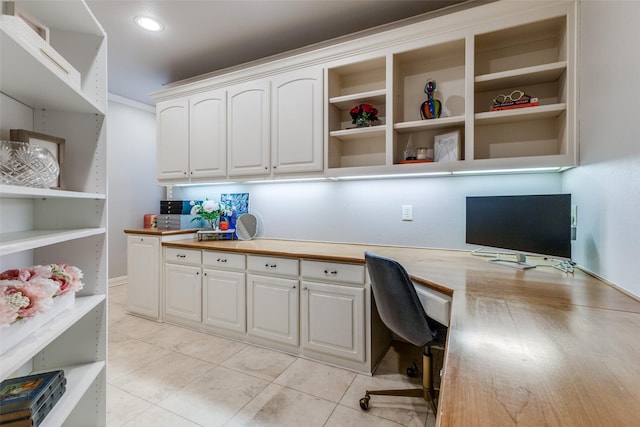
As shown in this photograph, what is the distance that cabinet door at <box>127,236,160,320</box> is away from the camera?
2799 mm

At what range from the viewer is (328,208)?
2.70m

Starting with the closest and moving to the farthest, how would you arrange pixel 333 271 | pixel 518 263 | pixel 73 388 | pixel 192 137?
pixel 73 388
pixel 518 263
pixel 333 271
pixel 192 137

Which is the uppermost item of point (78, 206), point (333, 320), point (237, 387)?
Result: point (78, 206)

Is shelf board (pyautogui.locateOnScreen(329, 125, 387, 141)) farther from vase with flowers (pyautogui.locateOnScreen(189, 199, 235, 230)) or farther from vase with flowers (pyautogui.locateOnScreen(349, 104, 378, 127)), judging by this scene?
vase with flowers (pyautogui.locateOnScreen(189, 199, 235, 230))

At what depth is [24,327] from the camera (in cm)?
85

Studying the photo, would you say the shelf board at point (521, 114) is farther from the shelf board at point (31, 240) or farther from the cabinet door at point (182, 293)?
the cabinet door at point (182, 293)

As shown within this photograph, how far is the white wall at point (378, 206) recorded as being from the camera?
7.13ft

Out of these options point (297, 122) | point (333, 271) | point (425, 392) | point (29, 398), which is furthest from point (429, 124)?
point (29, 398)

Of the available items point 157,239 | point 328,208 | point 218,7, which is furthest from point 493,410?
point 157,239

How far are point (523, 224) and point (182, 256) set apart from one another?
8.79 feet

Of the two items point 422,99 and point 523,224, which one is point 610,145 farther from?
point 422,99

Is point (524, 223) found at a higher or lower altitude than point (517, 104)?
lower

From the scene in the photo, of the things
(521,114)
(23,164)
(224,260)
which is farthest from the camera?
(224,260)

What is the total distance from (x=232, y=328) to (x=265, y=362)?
48cm
